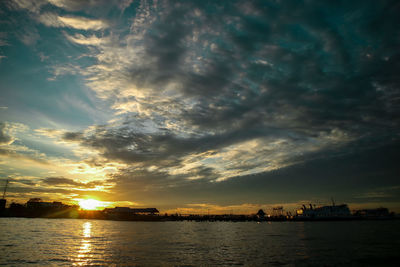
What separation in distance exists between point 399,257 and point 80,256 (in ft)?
150

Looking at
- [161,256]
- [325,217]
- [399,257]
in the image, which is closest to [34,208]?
[161,256]

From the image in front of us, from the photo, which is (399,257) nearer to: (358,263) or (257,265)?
(358,263)

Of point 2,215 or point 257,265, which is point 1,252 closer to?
point 257,265

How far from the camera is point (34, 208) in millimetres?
189875

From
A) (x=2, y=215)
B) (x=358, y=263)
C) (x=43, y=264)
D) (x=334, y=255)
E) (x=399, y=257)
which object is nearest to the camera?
(x=43, y=264)

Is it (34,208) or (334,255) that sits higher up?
(34,208)

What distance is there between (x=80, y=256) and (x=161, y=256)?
11697 millimetres

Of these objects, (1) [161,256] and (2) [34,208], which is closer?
(1) [161,256]

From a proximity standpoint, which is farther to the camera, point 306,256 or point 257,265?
point 306,256

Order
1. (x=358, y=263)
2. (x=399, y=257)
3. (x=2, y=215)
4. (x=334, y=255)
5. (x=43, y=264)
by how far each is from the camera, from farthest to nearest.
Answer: (x=2, y=215)
(x=334, y=255)
(x=399, y=257)
(x=358, y=263)
(x=43, y=264)

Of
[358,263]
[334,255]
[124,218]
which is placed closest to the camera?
[358,263]

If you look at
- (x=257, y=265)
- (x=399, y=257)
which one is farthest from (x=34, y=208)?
(x=399, y=257)

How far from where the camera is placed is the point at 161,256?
107 ft

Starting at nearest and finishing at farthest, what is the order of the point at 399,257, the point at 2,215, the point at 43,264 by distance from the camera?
the point at 43,264 < the point at 399,257 < the point at 2,215
